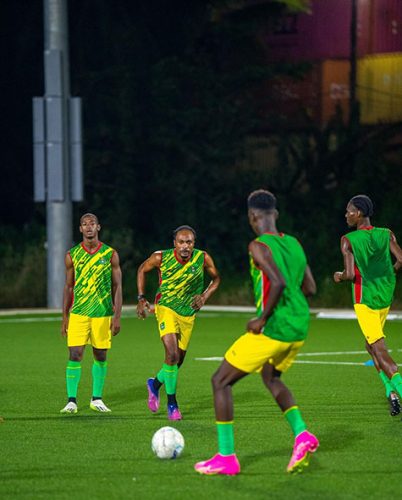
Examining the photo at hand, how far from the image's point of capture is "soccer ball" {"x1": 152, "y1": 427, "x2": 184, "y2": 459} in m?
11.0

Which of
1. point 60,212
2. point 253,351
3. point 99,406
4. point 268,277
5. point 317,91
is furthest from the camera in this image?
point 317,91

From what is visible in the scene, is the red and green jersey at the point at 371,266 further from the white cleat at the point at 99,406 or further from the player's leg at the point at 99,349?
the white cleat at the point at 99,406

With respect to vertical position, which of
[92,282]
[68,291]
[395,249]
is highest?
[395,249]

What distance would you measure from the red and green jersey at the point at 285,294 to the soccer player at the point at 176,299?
3.77m

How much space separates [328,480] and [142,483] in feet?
4.50

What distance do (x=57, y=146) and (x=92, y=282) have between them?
683 inches

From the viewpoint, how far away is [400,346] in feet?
72.7

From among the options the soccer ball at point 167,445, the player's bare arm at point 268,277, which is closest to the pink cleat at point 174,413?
the soccer ball at point 167,445

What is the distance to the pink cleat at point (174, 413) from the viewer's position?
13.7 metres

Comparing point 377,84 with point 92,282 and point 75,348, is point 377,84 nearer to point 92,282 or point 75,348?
point 92,282

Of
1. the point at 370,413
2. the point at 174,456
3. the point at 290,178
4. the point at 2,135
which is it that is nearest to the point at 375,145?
the point at 290,178

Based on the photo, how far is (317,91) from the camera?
48.5 metres

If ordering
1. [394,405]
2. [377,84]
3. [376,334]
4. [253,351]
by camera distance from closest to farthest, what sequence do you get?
[253,351]
[394,405]
[376,334]
[377,84]

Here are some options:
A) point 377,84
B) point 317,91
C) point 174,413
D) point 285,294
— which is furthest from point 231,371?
point 377,84
